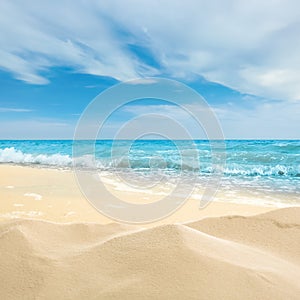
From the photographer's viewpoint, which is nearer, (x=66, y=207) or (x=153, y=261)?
(x=153, y=261)

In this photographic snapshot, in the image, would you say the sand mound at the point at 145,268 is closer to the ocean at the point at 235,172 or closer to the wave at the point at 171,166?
the ocean at the point at 235,172

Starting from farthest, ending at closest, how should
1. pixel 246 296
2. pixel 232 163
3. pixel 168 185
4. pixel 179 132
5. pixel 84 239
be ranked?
pixel 232 163 < pixel 168 185 < pixel 179 132 < pixel 84 239 < pixel 246 296

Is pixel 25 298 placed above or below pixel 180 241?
below

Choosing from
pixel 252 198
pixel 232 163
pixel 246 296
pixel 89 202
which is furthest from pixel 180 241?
pixel 232 163

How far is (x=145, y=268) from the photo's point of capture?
1341 mm

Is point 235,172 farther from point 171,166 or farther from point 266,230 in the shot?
point 266,230

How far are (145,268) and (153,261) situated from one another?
0.05 metres

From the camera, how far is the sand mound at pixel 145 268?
1.21 m

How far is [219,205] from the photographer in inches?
200

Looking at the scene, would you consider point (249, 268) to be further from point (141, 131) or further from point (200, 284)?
point (141, 131)

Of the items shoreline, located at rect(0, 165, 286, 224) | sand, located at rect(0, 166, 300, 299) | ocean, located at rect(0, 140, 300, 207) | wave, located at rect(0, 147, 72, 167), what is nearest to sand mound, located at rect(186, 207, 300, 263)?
sand, located at rect(0, 166, 300, 299)

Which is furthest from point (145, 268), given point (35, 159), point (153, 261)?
point (35, 159)

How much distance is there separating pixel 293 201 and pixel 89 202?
3.70m

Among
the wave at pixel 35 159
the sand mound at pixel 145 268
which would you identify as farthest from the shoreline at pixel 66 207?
the wave at pixel 35 159
